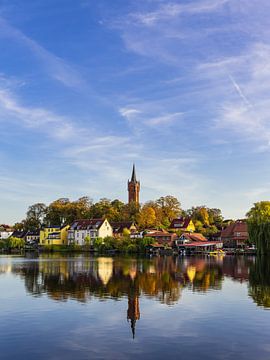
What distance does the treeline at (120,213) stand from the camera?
10644 centimetres

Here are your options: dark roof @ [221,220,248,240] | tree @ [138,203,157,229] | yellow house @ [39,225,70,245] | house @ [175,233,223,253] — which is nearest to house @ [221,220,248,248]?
dark roof @ [221,220,248,240]

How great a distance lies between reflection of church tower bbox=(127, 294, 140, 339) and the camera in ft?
58.6

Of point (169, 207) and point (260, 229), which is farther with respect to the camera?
point (169, 207)

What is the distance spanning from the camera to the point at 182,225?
100m

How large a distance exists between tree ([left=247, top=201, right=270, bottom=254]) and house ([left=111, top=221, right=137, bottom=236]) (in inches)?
1587

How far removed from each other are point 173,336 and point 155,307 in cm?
538

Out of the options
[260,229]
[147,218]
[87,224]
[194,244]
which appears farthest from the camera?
[87,224]

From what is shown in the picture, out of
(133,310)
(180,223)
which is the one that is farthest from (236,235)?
(133,310)

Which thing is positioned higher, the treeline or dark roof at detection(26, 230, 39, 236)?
the treeline

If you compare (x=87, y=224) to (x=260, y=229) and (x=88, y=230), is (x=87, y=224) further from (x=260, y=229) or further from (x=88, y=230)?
(x=260, y=229)

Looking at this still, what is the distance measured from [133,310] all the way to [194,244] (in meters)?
68.8

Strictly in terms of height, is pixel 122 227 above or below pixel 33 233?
above

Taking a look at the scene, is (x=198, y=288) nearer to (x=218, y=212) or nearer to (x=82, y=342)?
(x=82, y=342)

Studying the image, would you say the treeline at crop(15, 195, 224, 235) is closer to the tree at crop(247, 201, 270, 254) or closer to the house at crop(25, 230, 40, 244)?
the house at crop(25, 230, 40, 244)
